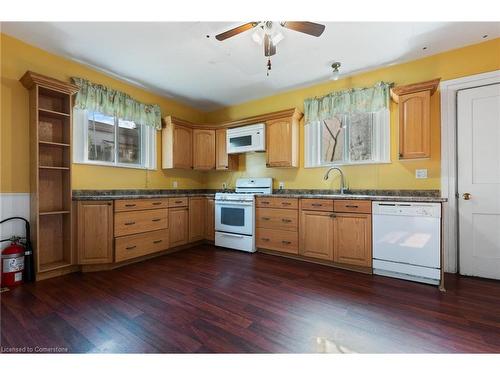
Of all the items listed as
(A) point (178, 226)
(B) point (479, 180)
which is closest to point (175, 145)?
(A) point (178, 226)

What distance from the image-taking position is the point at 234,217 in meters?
3.58

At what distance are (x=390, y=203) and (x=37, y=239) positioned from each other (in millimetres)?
3755

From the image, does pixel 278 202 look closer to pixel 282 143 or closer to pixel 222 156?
pixel 282 143

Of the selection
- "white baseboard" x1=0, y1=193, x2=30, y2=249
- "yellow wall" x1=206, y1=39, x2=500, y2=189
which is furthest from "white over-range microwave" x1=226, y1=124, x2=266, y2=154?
"white baseboard" x1=0, y1=193, x2=30, y2=249

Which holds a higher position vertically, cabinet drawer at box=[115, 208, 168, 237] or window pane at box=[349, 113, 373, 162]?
window pane at box=[349, 113, 373, 162]

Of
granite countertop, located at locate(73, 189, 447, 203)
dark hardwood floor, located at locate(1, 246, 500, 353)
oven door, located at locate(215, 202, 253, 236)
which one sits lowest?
dark hardwood floor, located at locate(1, 246, 500, 353)

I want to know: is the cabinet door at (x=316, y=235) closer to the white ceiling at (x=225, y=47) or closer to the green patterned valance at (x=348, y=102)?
the green patterned valance at (x=348, y=102)

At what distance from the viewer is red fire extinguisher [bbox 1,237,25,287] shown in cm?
222

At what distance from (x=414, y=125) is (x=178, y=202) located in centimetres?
328

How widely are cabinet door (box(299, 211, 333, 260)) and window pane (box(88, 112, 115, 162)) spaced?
9.43ft

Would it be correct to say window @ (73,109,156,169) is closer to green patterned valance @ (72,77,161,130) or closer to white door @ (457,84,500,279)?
green patterned valance @ (72,77,161,130)

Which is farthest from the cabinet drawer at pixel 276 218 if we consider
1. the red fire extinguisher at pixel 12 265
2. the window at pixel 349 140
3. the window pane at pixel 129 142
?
the red fire extinguisher at pixel 12 265

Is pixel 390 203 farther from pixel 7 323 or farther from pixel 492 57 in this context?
pixel 7 323
